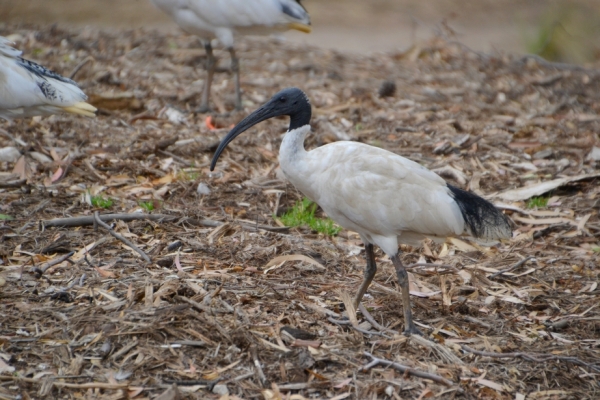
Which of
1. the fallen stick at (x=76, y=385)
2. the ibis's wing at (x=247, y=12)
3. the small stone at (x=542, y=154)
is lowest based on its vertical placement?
the fallen stick at (x=76, y=385)

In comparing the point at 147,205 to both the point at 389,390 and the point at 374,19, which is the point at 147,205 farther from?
the point at 374,19

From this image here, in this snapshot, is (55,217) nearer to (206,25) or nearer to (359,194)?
(359,194)

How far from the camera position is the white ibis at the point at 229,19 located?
363 inches

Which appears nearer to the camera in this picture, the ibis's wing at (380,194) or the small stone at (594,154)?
the ibis's wing at (380,194)

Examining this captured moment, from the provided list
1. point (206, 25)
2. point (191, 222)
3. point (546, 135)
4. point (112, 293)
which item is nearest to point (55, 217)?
point (191, 222)

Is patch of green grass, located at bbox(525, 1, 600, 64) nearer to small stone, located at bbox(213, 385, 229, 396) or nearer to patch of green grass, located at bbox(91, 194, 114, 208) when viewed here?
patch of green grass, located at bbox(91, 194, 114, 208)

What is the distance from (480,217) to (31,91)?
387 cm

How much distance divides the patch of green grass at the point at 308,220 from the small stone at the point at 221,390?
2.44m

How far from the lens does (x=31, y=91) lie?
6.35m

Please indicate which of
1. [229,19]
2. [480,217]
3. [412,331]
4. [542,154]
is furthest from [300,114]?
[229,19]

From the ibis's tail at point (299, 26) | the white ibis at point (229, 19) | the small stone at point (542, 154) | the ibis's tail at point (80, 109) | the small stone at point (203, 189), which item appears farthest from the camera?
the ibis's tail at point (299, 26)

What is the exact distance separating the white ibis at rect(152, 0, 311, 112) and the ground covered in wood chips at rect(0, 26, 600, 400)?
52cm

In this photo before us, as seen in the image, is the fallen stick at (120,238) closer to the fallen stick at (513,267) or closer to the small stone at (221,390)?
the small stone at (221,390)

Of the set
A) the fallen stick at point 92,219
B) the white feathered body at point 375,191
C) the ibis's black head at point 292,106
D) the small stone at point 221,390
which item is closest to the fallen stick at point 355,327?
the white feathered body at point 375,191
